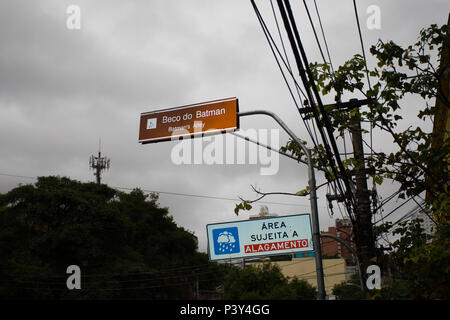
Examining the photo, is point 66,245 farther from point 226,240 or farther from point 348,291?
point 348,291

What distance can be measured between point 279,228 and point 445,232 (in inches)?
334

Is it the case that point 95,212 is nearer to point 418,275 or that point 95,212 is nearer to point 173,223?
point 173,223

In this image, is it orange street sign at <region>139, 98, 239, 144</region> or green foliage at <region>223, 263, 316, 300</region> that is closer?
orange street sign at <region>139, 98, 239, 144</region>

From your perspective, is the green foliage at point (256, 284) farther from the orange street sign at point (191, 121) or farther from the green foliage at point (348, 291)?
the green foliage at point (348, 291)

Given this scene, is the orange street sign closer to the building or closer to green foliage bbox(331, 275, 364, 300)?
green foliage bbox(331, 275, 364, 300)

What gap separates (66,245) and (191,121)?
2368 cm

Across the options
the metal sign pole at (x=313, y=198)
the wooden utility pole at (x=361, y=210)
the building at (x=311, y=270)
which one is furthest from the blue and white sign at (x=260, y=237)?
the building at (x=311, y=270)

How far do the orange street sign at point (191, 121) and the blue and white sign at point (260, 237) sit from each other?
20.2 ft

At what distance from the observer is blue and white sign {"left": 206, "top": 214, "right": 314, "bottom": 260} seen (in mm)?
13664

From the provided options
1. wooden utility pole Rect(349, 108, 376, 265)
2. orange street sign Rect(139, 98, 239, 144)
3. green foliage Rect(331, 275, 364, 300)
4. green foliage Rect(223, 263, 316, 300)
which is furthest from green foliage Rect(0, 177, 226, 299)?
green foliage Rect(331, 275, 364, 300)

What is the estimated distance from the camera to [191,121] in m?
9.12

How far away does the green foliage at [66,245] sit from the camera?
26438mm

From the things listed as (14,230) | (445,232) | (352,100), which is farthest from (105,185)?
(445,232)

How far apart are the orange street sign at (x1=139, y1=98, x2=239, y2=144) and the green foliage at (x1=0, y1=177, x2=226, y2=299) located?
2165 centimetres
